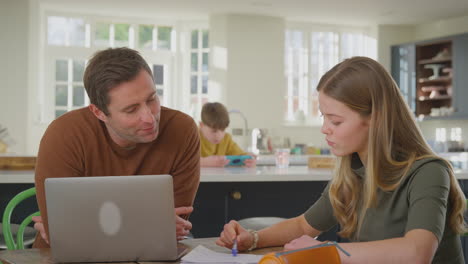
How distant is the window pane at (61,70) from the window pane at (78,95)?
0.20 metres

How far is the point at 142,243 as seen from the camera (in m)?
1.58

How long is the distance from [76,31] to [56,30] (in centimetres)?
27

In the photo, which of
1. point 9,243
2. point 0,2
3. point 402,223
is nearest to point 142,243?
point 402,223

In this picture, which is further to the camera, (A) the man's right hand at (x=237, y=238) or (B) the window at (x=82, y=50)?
(B) the window at (x=82, y=50)

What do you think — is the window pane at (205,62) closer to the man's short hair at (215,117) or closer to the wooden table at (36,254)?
the man's short hair at (215,117)

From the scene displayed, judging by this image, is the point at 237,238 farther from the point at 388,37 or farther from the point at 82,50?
the point at 388,37

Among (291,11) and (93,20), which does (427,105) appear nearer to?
(291,11)

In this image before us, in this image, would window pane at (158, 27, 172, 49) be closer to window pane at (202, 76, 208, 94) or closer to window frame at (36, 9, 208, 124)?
window frame at (36, 9, 208, 124)

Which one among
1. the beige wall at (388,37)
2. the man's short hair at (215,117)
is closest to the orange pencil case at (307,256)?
the man's short hair at (215,117)


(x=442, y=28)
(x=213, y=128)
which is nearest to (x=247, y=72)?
(x=442, y=28)

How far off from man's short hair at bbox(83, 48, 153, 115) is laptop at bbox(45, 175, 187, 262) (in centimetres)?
50

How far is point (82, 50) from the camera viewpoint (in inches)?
356

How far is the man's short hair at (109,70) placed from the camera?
6.46 ft

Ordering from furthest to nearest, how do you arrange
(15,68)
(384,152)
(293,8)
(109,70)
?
(293,8) < (15,68) < (109,70) < (384,152)
